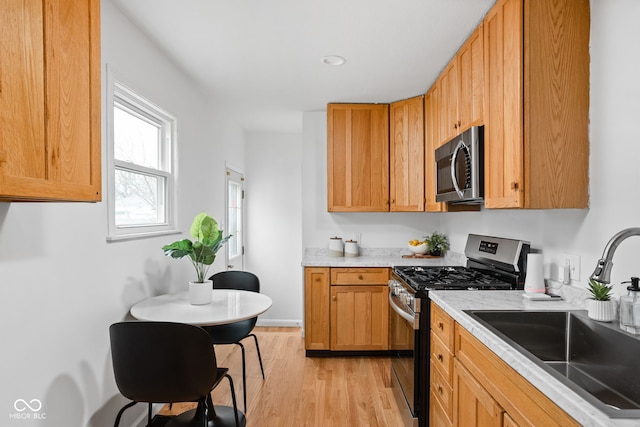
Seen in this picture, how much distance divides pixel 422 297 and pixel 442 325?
0.29 meters

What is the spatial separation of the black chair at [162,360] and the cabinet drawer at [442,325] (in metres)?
1.10

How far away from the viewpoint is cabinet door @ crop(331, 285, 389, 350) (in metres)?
3.56

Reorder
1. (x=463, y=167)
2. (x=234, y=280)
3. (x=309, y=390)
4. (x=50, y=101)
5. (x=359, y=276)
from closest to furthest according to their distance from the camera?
(x=50, y=101) → (x=463, y=167) → (x=309, y=390) → (x=234, y=280) → (x=359, y=276)

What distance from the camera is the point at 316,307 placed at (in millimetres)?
3615

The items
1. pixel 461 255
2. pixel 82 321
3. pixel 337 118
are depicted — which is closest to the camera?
pixel 82 321

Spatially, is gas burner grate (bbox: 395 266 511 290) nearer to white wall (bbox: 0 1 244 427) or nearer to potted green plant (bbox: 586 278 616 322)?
potted green plant (bbox: 586 278 616 322)

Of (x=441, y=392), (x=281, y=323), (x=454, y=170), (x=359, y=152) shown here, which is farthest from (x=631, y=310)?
(x=281, y=323)

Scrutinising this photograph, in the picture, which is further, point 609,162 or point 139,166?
point 139,166

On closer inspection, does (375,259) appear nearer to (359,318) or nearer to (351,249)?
(351,249)

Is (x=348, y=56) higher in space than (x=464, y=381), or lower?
higher

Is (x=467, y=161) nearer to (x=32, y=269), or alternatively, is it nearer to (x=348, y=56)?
(x=348, y=56)

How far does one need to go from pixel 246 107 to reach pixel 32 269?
9.22 ft

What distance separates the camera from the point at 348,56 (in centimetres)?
272

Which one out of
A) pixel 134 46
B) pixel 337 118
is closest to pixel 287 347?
pixel 337 118
